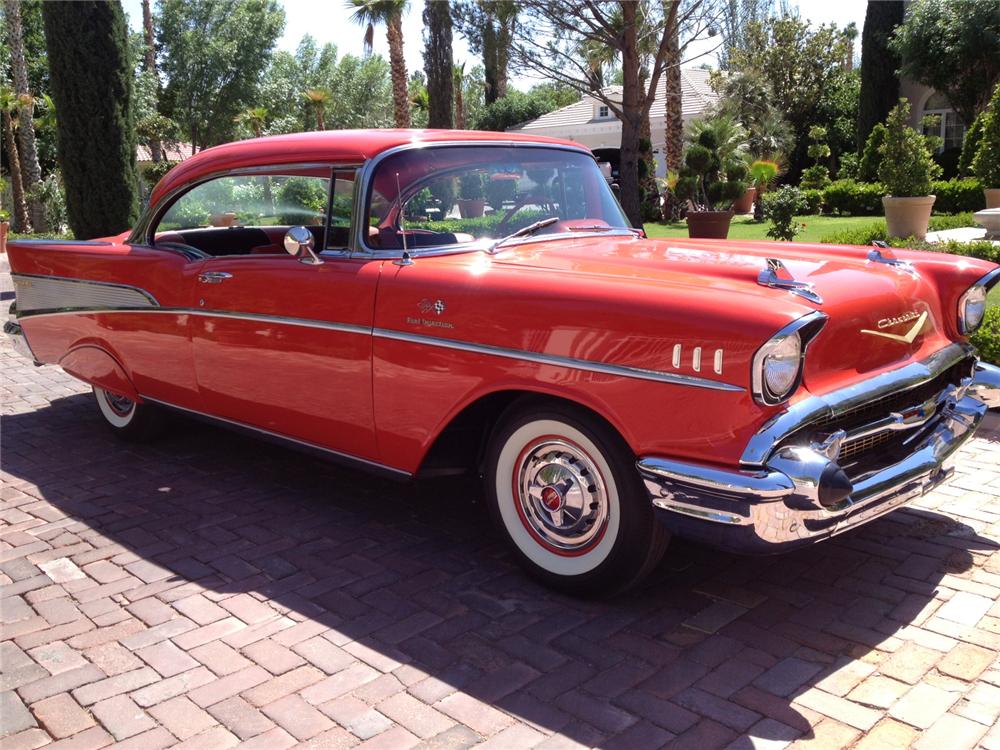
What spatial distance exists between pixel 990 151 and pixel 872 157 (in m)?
5.27

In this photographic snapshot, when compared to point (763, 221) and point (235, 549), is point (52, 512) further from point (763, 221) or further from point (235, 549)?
point (763, 221)

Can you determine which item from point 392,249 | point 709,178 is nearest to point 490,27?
point 709,178

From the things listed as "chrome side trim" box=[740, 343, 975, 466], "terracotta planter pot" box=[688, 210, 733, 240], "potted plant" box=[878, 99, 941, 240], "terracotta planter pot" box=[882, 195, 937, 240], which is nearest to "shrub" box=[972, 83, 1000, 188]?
"potted plant" box=[878, 99, 941, 240]

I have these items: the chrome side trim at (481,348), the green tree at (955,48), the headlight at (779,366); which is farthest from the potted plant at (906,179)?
the headlight at (779,366)

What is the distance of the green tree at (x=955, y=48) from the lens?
76.5ft

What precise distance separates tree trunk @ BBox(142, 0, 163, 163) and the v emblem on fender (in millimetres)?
36000

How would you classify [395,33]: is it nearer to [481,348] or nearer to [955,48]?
[955,48]

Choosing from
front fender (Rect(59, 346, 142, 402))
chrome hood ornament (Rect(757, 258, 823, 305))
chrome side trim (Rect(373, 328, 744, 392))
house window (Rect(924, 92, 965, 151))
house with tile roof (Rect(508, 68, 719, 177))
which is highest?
house with tile roof (Rect(508, 68, 719, 177))

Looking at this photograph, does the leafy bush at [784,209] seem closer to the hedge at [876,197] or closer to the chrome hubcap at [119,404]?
the hedge at [876,197]

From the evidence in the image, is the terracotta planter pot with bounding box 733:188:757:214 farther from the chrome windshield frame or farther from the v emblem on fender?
the v emblem on fender

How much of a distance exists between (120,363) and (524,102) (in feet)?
139

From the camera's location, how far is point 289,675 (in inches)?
115

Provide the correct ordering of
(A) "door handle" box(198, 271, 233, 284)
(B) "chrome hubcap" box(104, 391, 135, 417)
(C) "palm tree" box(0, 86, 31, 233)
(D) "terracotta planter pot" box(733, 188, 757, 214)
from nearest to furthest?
(A) "door handle" box(198, 271, 233, 284) < (B) "chrome hubcap" box(104, 391, 135, 417) < (C) "palm tree" box(0, 86, 31, 233) < (D) "terracotta planter pot" box(733, 188, 757, 214)

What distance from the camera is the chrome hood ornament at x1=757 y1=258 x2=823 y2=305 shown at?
2.97 meters
